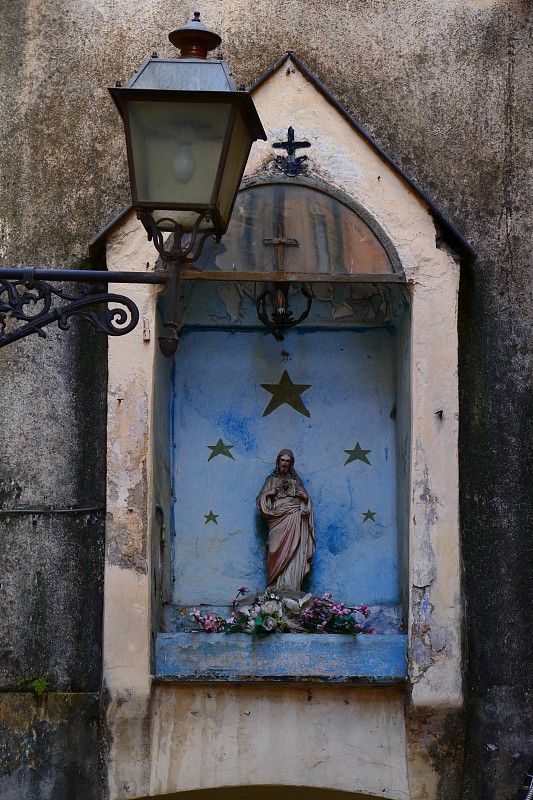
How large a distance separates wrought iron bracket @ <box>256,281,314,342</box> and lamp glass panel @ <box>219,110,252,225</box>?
Result: 295cm

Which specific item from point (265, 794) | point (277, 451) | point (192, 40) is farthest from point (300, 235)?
point (265, 794)

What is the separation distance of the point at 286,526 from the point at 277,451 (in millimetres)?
573

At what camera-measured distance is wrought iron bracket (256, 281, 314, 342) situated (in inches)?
307

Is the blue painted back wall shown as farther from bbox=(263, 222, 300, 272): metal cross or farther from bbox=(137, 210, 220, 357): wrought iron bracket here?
bbox=(137, 210, 220, 357): wrought iron bracket

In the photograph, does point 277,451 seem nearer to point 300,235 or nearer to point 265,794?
point 300,235

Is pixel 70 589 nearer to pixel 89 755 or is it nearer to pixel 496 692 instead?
pixel 89 755

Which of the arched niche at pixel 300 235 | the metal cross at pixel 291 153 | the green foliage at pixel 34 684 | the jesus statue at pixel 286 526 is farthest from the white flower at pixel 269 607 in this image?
the metal cross at pixel 291 153

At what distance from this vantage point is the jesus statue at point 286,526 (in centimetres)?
761

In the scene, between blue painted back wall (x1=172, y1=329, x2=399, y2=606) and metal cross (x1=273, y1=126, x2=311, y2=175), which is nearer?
metal cross (x1=273, y1=126, x2=311, y2=175)

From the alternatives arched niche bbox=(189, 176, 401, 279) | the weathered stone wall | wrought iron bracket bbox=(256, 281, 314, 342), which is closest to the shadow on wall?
the weathered stone wall

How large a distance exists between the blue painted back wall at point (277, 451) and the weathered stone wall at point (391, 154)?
2.16 ft

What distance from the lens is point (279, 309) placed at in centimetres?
780

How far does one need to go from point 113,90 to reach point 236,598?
3763 millimetres

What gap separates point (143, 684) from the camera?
701 cm
